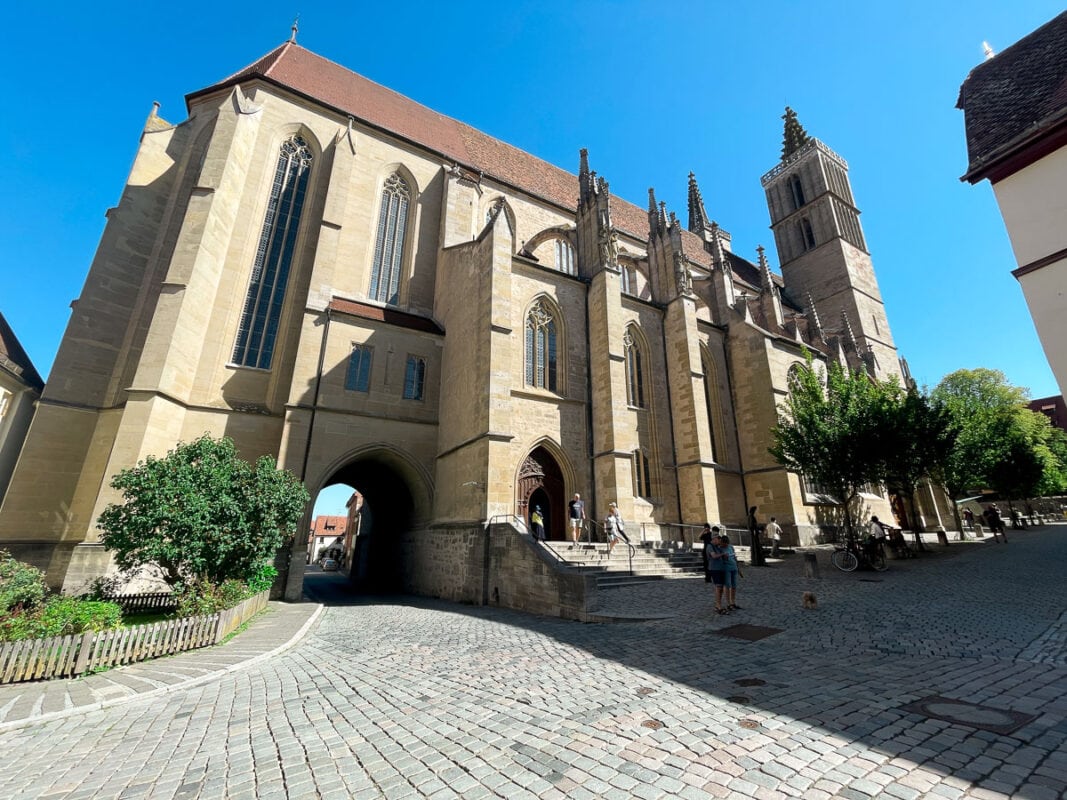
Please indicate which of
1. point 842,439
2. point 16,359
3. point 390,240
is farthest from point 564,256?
point 16,359

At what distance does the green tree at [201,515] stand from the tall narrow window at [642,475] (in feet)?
38.5

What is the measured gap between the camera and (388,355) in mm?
16734

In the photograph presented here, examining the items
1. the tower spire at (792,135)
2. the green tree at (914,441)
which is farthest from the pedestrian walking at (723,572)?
the tower spire at (792,135)

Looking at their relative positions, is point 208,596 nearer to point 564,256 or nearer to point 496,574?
point 496,574

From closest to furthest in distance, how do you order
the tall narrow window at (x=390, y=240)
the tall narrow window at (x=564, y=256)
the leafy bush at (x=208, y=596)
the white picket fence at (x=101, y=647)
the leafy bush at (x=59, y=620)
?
the white picket fence at (x=101, y=647)
the leafy bush at (x=59, y=620)
the leafy bush at (x=208, y=596)
the tall narrow window at (x=390, y=240)
the tall narrow window at (x=564, y=256)

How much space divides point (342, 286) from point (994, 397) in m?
50.3

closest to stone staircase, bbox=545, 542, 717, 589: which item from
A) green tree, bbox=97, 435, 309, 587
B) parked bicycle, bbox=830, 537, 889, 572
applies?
parked bicycle, bbox=830, 537, 889, 572

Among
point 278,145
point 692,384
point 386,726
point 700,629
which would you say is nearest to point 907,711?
point 700,629

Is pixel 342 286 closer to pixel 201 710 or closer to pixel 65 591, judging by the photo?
pixel 65 591

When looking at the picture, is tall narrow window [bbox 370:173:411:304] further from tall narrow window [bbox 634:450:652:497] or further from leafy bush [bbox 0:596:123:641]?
leafy bush [bbox 0:596:123:641]

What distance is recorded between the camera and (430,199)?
21297 mm

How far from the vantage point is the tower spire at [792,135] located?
4003 cm

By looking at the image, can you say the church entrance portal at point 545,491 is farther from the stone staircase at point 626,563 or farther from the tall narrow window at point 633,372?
the tall narrow window at point 633,372

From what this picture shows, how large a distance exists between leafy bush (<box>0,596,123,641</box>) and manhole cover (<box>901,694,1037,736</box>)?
10086 mm
